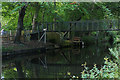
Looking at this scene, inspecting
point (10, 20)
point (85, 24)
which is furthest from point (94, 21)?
point (10, 20)

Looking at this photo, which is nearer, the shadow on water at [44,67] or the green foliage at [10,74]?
the green foliage at [10,74]

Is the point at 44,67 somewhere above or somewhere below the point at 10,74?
below

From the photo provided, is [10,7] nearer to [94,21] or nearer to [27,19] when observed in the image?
[27,19]

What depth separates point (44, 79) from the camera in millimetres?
7473

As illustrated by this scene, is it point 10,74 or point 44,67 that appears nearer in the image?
point 10,74

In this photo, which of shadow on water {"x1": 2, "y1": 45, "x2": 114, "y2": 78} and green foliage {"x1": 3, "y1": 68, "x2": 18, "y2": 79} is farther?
shadow on water {"x1": 2, "y1": 45, "x2": 114, "y2": 78}

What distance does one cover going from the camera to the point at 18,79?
749cm

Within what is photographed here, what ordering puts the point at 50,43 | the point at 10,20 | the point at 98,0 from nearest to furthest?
the point at 98,0, the point at 10,20, the point at 50,43

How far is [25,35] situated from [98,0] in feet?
41.3

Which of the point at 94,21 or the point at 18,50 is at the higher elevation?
the point at 94,21

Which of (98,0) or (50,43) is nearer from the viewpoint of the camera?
(98,0)

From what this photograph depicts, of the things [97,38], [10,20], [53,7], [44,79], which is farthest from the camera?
[97,38]

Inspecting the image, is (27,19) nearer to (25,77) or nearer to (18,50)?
(18,50)

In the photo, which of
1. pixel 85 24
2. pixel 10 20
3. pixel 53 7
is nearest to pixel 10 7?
pixel 10 20
